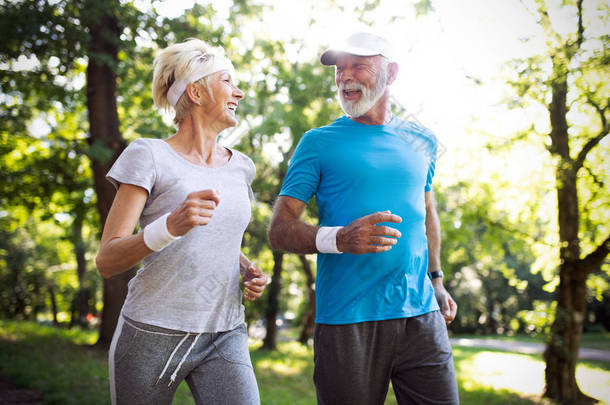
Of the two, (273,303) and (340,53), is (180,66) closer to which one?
(340,53)

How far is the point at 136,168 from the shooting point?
6.73 ft

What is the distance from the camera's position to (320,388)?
2398 millimetres

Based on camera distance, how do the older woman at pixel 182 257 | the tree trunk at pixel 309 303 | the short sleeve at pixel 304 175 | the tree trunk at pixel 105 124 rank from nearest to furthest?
the older woman at pixel 182 257
the short sleeve at pixel 304 175
the tree trunk at pixel 105 124
the tree trunk at pixel 309 303

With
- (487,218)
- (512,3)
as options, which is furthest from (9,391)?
(487,218)

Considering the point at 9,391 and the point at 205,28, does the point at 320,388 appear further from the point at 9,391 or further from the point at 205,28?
the point at 205,28

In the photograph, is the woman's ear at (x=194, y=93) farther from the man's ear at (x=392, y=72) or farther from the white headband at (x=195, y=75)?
the man's ear at (x=392, y=72)

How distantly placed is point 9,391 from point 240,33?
8.81 m

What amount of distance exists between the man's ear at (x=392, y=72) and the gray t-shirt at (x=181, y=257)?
1138 mm

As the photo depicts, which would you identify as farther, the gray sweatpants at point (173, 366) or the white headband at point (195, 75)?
the white headband at point (195, 75)

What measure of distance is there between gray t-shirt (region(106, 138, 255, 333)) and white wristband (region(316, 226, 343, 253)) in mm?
353

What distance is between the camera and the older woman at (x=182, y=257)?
2023mm

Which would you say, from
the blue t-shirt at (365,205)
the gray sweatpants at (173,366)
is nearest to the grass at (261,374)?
the gray sweatpants at (173,366)

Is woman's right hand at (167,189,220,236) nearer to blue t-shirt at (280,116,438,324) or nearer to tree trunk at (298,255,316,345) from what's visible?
blue t-shirt at (280,116,438,324)

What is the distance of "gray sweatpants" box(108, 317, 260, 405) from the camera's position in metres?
2.04
